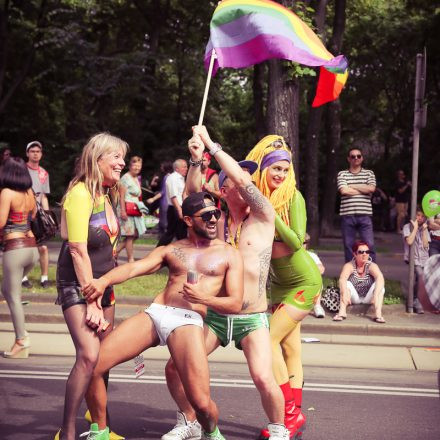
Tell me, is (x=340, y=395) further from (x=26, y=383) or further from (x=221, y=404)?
(x=26, y=383)

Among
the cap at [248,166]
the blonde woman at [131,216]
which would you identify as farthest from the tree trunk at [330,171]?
the cap at [248,166]

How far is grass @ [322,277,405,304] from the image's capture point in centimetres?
1208

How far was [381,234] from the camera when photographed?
27.0 metres

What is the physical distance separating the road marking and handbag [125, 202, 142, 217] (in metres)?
6.19

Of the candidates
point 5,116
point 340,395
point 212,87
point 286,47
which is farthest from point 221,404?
point 5,116

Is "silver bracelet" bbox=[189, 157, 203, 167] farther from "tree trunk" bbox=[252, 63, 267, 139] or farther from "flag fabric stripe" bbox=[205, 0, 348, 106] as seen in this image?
"tree trunk" bbox=[252, 63, 267, 139]

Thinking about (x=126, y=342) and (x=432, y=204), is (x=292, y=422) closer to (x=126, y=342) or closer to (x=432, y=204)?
(x=126, y=342)

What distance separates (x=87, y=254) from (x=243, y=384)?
298 centimetres

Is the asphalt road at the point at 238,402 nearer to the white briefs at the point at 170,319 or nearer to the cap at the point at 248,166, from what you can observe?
the white briefs at the point at 170,319

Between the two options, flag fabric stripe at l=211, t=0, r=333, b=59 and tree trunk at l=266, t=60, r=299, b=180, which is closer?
flag fabric stripe at l=211, t=0, r=333, b=59

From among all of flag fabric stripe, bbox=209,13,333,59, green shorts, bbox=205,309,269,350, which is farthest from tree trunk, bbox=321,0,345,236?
green shorts, bbox=205,309,269,350

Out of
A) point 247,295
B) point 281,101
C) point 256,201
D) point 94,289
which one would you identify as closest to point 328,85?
point 256,201

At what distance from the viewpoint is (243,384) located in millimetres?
8250

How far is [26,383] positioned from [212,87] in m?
25.5
